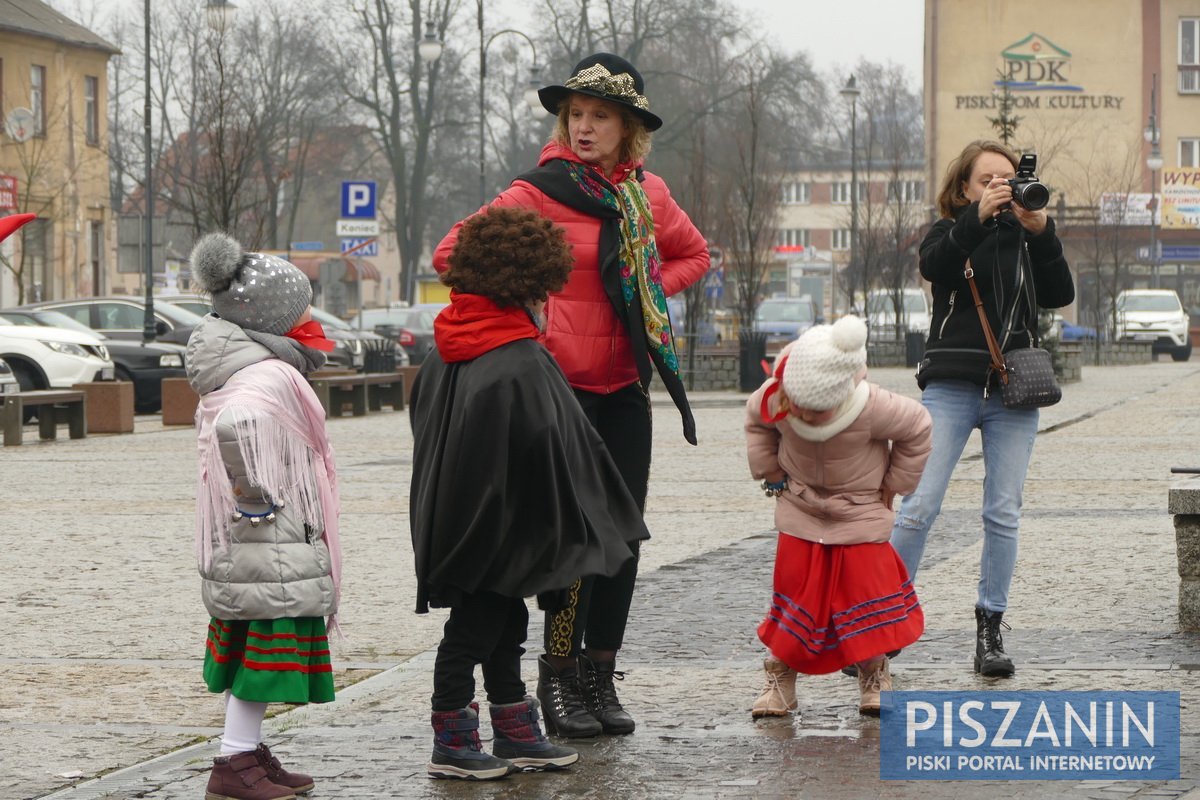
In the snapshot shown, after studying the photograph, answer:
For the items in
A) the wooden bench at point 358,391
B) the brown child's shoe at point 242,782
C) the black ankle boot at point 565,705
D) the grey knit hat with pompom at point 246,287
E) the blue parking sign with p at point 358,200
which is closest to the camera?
the brown child's shoe at point 242,782

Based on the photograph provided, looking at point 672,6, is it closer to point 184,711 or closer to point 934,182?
point 934,182

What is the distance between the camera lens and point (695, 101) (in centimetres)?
6675

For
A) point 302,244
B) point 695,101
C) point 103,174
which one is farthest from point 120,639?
point 302,244

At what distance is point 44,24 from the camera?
5272cm

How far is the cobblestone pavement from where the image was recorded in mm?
5328

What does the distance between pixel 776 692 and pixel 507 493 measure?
125 centimetres

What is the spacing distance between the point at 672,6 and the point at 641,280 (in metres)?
58.4

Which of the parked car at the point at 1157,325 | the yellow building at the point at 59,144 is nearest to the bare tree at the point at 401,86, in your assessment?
the yellow building at the point at 59,144

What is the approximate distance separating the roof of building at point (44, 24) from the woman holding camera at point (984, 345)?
46.4 metres

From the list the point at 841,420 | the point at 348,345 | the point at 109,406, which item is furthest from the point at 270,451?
the point at 348,345

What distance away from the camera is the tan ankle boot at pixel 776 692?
5.99 m

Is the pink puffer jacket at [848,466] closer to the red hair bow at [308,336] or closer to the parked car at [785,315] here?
the red hair bow at [308,336]

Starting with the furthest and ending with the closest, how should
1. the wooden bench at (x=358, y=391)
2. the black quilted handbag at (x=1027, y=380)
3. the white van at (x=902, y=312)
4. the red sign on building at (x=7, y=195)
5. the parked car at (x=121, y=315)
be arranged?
the white van at (x=902, y=312), the red sign on building at (x=7, y=195), the parked car at (x=121, y=315), the wooden bench at (x=358, y=391), the black quilted handbag at (x=1027, y=380)

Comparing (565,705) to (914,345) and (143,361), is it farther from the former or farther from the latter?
(914,345)
